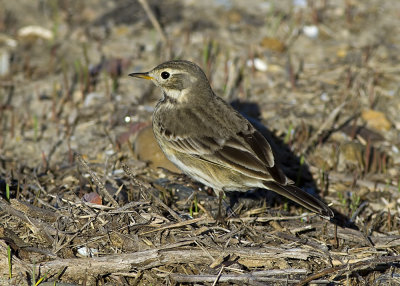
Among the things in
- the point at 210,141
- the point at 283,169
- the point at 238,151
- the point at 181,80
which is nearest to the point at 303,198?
the point at 238,151

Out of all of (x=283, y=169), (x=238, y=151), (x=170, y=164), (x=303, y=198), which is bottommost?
(x=283, y=169)

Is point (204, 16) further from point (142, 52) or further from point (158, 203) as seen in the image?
point (158, 203)

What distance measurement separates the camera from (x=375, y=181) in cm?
→ 697

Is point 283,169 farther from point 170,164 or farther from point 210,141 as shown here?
point 210,141

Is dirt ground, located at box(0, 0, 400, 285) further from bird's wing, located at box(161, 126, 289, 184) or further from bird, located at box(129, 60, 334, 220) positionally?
bird's wing, located at box(161, 126, 289, 184)

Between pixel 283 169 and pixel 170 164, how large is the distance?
51.2 inches

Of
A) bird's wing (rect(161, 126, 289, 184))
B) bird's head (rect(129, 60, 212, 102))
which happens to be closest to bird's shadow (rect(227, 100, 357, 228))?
bird's wing (rect(161, 126, 289, 184))

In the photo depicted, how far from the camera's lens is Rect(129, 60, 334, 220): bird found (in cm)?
552

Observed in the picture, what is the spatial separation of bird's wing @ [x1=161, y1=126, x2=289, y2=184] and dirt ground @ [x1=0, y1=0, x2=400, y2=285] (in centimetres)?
51

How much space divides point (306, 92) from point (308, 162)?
1602mm

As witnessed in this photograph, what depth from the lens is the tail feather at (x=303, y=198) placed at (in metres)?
5.32

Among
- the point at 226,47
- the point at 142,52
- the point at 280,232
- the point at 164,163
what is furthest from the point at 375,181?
the point at 142,52

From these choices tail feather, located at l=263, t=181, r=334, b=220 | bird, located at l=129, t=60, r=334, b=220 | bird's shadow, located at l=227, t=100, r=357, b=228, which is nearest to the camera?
tail feather, located at l=263, t=181, r=334, b=220

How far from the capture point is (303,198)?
5371 mm
